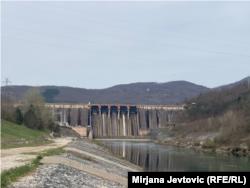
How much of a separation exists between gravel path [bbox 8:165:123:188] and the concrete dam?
102m

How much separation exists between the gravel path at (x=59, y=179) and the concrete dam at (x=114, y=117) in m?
102

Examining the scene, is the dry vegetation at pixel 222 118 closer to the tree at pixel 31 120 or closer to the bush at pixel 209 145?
the bush at pixel 209 145

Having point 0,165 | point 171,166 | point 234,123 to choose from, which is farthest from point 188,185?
point 234,123

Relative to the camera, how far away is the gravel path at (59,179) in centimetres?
1208

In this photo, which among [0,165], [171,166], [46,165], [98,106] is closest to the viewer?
[0,165]

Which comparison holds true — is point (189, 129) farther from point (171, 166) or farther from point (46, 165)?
point (46, 165)

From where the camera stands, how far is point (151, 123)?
132 m

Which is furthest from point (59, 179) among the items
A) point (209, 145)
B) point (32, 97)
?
point (32, 97)

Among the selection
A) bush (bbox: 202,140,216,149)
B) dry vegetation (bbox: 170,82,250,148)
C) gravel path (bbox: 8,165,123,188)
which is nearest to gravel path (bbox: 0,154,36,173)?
gravel path (bbox: 8,165,123,188)

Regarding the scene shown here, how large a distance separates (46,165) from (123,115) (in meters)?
114

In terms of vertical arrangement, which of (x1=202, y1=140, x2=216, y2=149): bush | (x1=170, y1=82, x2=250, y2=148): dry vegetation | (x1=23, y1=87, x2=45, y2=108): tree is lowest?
(x1=202, y1=140, x2=216, y2=149): bush

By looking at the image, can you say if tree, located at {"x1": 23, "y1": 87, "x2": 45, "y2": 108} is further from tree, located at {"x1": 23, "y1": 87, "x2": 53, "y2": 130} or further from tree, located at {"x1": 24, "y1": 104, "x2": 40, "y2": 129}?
tree, located at {"x1": 24, "y1": 104, "x2": 40, "y2": 129}

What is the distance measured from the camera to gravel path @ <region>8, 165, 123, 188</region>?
39.6 ft

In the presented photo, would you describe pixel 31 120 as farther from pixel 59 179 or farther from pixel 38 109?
pixel 59 179
